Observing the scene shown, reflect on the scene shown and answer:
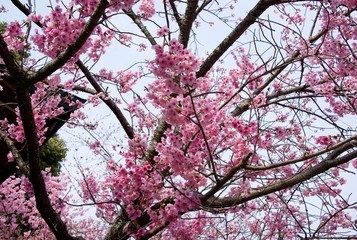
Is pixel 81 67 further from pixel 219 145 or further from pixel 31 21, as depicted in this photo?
pixel 219 145

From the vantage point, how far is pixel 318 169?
300 centimetres

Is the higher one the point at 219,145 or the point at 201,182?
the point at 219,145

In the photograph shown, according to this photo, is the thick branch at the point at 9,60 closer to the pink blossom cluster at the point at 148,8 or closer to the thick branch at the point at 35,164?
the thick branch at the point at 35,164

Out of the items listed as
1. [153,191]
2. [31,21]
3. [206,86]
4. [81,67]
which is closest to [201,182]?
[153,191]

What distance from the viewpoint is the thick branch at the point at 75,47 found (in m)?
2.60

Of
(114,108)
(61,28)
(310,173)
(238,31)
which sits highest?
(238,31)

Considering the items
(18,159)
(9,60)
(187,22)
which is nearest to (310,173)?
(9,60)

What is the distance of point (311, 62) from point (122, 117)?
2775 millimetres

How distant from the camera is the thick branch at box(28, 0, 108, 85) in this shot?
2.60m

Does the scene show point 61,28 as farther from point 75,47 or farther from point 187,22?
point 187,22

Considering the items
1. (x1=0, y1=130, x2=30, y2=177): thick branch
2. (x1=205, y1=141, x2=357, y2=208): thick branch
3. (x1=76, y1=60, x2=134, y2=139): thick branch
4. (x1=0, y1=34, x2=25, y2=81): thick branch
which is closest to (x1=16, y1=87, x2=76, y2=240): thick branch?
(x1=0, y1=34, x2=25, y2=81): thick branch

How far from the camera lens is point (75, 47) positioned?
9.00ft

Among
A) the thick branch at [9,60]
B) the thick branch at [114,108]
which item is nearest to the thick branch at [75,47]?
the thick branch at [9,60]

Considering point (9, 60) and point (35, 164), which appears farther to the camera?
point (35, 164)
